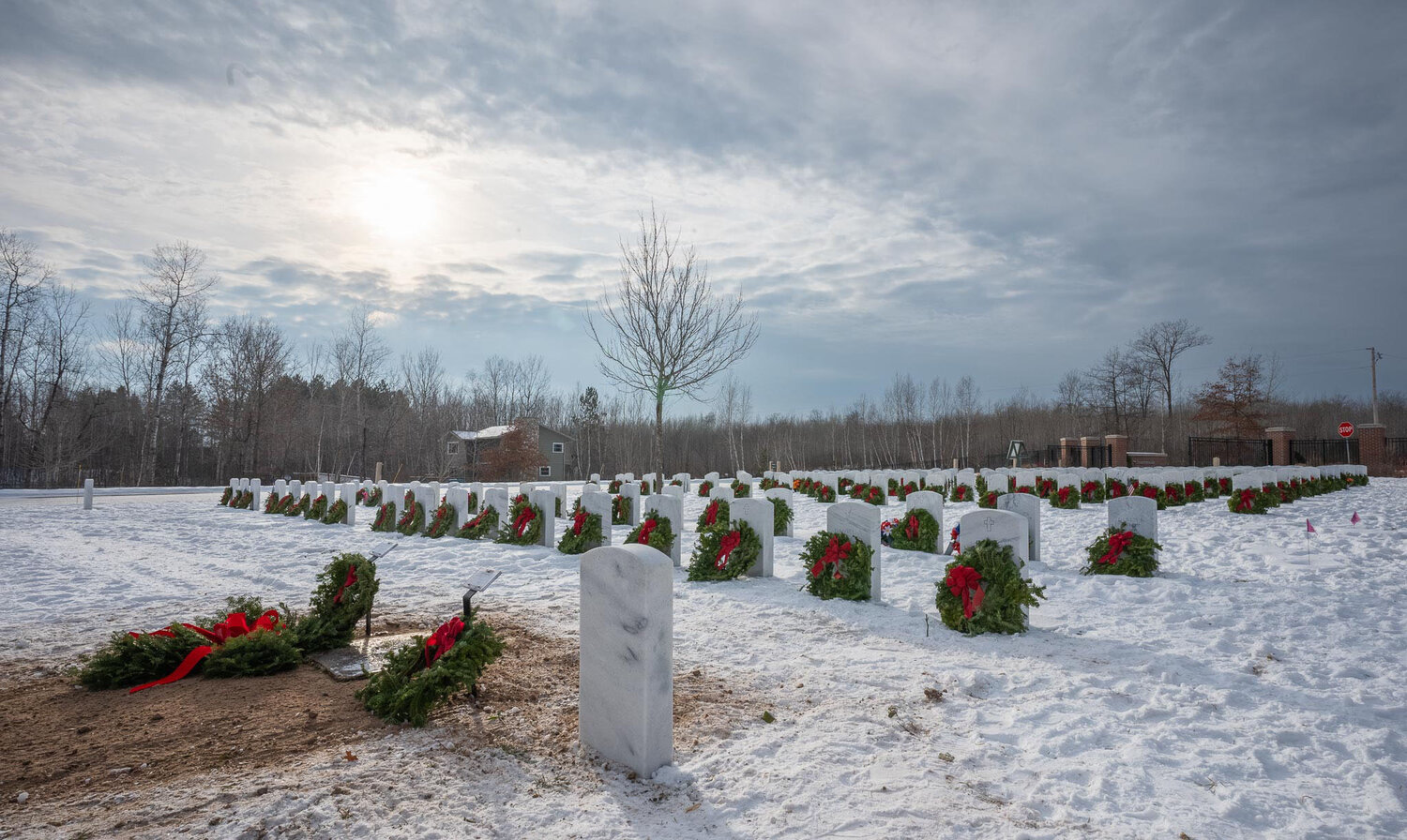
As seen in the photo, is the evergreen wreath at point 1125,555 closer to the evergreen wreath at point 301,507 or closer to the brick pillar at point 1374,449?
the evergreen wreath at point 301,507

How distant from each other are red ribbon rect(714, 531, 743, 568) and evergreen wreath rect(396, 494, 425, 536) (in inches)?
290

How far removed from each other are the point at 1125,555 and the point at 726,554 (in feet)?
15.6

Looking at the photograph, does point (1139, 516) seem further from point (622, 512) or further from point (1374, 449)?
point (1374, 449)

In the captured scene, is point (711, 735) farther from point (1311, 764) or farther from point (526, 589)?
point (526, 589)

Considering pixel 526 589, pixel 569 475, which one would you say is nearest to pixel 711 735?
pixel 526 589

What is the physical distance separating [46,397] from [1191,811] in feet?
164

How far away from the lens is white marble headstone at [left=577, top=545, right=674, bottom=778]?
10.6 ft

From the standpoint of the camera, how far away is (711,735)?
142 inches

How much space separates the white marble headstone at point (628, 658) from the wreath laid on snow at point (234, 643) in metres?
2.49

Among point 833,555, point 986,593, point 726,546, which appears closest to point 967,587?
point 986,593

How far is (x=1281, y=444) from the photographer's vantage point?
30.6 m

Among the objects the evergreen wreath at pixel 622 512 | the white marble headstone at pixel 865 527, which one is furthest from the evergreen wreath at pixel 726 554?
the evergreen wreath at pixel 622 512

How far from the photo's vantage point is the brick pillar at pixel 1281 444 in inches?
1201

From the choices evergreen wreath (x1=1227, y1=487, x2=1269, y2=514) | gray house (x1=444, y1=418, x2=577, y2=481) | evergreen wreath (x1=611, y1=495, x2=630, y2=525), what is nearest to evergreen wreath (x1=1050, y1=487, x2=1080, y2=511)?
evergreen wreath (x1=1227, y1=487, x2=1269, y2=514)
